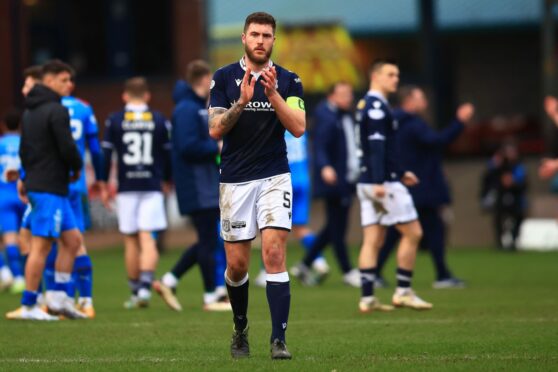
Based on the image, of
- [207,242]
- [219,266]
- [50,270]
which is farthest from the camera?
[219,266]

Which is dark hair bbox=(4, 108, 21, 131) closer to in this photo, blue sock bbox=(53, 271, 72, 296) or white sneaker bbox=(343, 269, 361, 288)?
blue sock bbox=(53, 271, 72, 296)

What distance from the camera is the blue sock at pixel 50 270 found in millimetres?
13019

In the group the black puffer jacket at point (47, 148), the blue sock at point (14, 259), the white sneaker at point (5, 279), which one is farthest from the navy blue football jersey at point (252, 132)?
the white sneaker at point (5, 279)

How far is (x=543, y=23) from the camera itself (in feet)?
108

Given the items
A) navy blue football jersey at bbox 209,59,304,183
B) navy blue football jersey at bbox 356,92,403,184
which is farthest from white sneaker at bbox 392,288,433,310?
navy blue football jersey at bbox 209,59,304,183

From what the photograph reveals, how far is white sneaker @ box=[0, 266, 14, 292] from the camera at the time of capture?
57.3ft

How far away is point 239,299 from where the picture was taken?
9.59m

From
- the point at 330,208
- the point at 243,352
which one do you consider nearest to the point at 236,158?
the point at 243,352

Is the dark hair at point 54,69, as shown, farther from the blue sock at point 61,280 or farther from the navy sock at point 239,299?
the navy sock at point 239,299

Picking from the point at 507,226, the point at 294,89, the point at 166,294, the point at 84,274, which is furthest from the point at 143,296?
the point at 507,226

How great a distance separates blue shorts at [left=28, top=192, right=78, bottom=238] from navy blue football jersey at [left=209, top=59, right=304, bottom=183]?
10.5 ft

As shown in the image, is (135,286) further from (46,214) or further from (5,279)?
(5,279)

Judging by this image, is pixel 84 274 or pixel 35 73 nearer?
pixel 84 274

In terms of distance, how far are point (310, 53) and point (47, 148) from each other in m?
22.3
